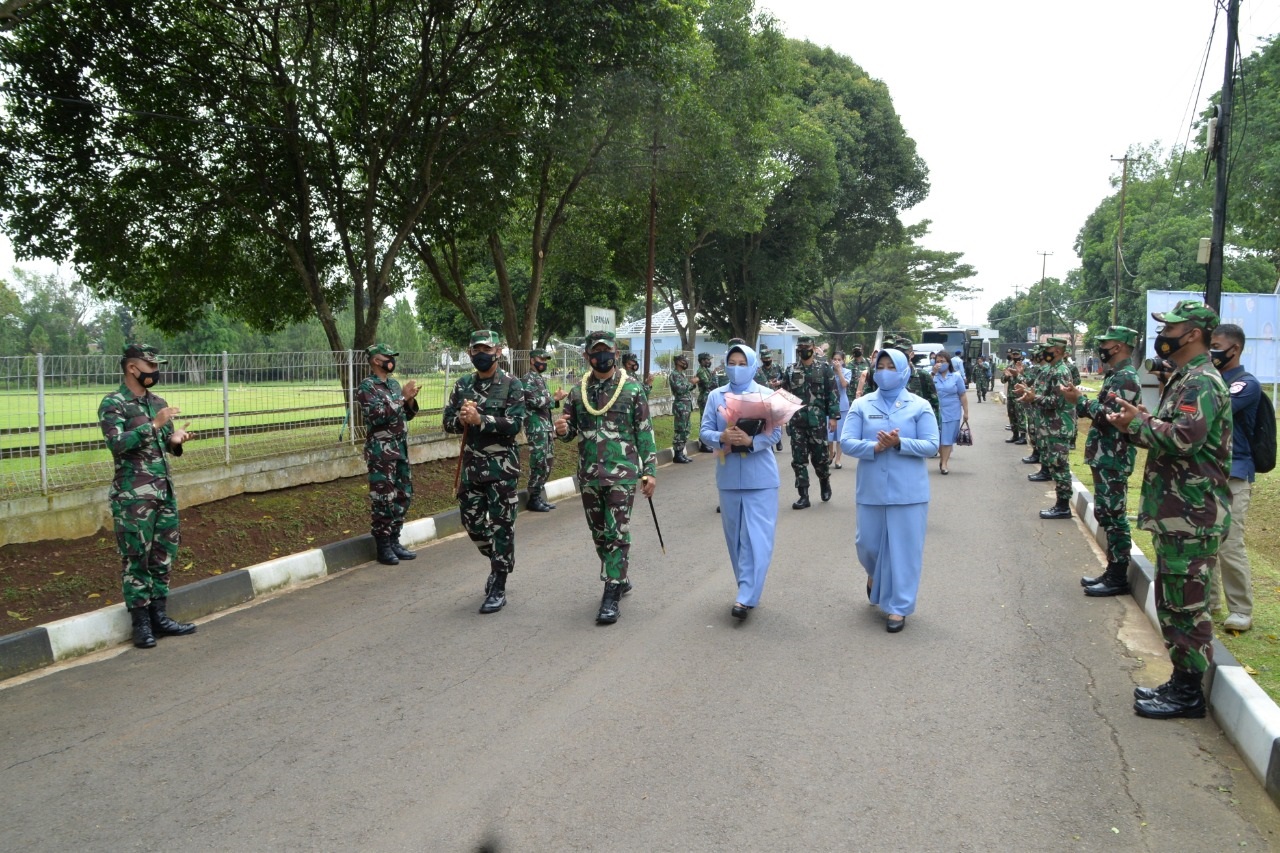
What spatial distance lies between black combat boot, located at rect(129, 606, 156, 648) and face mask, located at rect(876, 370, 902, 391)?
5106mm

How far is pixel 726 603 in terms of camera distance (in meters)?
6.68

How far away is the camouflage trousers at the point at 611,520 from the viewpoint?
6.43 metres

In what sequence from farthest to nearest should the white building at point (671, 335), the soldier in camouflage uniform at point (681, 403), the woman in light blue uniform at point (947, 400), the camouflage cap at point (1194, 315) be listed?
the white building at point (671, 335) < the soldier in camouflage uniform at point (681, 403) < the woman in light blue uniform at point (947, 400) < the camouflage cap at point (1194, 315)

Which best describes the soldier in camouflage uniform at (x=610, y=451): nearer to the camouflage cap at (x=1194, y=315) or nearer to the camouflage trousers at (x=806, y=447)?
the camouflage cap at (x=1194, y=315)

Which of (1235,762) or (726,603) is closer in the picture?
(1235,762)

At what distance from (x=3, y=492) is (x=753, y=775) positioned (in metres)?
6.84

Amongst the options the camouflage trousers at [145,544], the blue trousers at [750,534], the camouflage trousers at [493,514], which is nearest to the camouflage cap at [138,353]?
the camouflage trousers at [145,544]

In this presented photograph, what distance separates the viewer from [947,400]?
14734 millimetres

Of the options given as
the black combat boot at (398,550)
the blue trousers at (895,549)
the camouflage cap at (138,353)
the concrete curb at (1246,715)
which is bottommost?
the black combat boot at (398,550)

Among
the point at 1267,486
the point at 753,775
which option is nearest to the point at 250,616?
the point at 753,775

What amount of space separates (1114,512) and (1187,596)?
2.78 metres

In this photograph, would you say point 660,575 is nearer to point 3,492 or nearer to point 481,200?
point 3,492

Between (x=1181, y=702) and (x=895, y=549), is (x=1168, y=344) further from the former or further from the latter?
(x=895, y=549)

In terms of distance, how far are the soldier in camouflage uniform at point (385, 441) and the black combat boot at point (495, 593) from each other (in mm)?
2104
